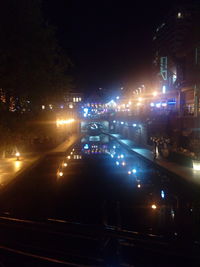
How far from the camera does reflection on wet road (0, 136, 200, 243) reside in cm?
1066

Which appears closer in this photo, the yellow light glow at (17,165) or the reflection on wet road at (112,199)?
the reflection on wet road at (112,199)

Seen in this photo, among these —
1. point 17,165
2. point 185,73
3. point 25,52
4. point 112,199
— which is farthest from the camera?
point 185,73

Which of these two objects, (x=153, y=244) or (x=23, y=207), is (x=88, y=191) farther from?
(x=153, y=244)

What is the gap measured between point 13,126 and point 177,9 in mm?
99438

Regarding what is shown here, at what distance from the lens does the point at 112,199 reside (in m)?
13.9

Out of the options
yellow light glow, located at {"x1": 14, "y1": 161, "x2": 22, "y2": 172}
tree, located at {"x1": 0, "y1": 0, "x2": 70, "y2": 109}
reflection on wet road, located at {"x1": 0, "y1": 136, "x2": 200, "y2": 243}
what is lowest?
reflection on wet road, located at {"x1": 0, "y1": 136, "x2": 200, "y2": 243}

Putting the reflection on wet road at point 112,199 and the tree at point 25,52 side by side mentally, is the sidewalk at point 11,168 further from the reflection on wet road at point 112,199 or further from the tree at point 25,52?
the tree at point 25,52

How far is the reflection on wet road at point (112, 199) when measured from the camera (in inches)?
420

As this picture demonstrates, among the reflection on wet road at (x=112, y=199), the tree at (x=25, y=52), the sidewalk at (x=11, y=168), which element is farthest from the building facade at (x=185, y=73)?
the tree at (x=25, y=52)

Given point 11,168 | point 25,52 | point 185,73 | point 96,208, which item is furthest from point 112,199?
point 185,73

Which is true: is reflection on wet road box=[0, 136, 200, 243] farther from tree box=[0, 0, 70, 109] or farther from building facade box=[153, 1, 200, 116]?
building facade box=[153, 1, 200, 116]

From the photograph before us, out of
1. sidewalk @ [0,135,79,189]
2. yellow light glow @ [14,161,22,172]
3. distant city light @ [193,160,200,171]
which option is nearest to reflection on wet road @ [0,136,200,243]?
sidewalk @ [0,135,79,189]

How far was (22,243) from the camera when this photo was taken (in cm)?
844

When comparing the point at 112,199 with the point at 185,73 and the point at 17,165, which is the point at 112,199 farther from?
the point at 185,73
